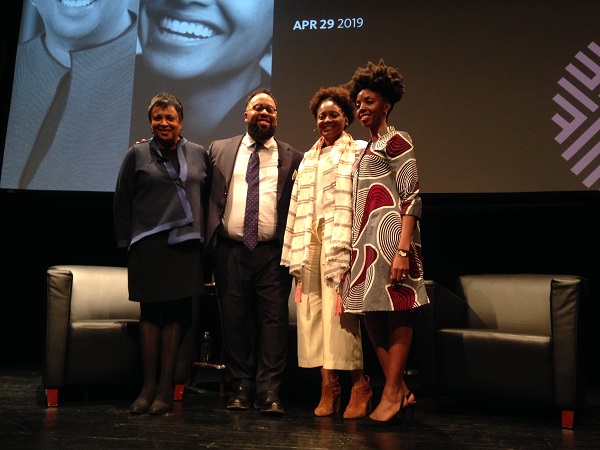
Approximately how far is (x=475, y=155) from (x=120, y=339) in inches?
98.9

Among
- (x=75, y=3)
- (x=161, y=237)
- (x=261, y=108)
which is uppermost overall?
(x=75, y=3)

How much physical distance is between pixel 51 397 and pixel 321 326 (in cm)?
133

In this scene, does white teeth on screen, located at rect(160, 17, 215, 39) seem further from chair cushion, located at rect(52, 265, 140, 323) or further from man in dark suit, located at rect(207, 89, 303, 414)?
chair cushion, located at rect(52, 265, 140, 323)

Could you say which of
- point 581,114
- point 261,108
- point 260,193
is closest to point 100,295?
point 260,193

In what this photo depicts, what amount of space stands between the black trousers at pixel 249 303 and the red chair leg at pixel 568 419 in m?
1.28

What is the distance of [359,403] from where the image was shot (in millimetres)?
2762

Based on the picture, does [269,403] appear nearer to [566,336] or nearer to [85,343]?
[85,343]

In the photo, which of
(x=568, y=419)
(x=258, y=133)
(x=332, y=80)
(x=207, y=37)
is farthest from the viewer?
(x=207, y=37)

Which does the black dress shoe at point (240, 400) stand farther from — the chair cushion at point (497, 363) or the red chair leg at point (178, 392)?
the chair cushion at point (497, 363)

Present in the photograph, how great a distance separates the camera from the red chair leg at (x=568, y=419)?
2.66 m

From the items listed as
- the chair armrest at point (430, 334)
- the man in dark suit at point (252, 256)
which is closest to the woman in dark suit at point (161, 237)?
the man in dark suit at point (252, 256)

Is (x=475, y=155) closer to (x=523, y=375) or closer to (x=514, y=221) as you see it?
(x=514, y=221)

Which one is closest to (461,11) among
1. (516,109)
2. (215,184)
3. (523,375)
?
(516,109)

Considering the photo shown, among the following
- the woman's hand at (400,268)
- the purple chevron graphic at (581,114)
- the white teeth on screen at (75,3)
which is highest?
the white teeth on screen at (75,3)
